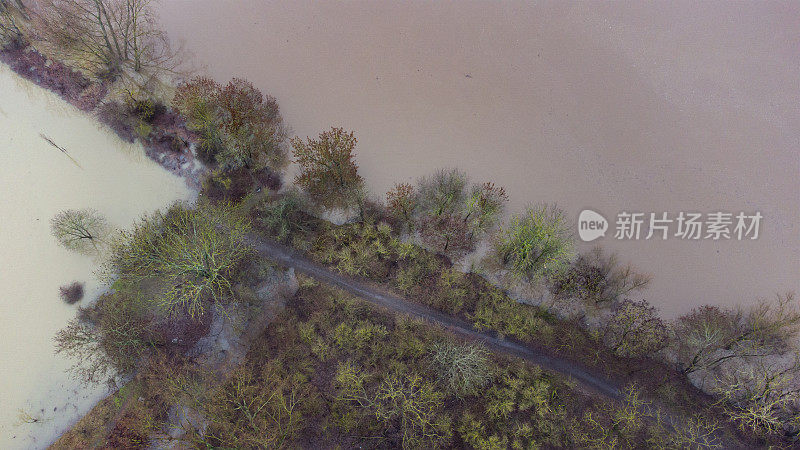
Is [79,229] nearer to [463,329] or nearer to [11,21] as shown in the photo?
[11,21]

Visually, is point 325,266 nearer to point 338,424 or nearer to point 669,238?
point 338,424

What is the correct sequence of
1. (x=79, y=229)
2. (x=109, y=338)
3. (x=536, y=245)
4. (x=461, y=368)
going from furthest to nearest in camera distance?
1. (x=79, y=229)
2. (x=536, y=245)
3. (x=109, y=338)
4. (x=461, y=368)

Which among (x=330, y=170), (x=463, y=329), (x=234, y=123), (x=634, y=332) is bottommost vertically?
(x=463, y=329)

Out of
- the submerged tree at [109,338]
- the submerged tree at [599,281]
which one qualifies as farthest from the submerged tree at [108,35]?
the submerged tree at [599,281]

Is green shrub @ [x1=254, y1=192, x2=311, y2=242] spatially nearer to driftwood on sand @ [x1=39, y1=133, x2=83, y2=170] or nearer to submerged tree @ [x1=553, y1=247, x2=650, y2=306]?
driftwood on sand @ [x1=39, y1=133, x2=83, y2=170]

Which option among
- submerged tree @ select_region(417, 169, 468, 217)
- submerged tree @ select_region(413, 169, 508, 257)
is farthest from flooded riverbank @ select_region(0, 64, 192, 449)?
submerged tree @ select_region(413, 169, 508, 257)

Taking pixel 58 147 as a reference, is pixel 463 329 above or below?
below

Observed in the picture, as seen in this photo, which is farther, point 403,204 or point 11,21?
point 11,21

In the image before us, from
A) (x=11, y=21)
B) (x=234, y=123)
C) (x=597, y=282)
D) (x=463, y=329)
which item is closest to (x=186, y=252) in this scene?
(x=234, y=123)
